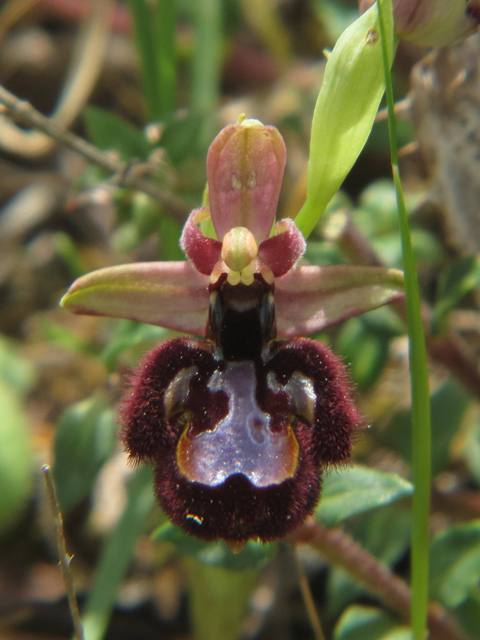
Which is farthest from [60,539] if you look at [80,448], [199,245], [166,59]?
[166,59]

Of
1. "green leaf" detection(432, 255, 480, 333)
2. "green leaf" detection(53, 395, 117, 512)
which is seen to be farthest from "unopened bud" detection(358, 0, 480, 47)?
"green leaf" detection(53, 395, 117, 512)

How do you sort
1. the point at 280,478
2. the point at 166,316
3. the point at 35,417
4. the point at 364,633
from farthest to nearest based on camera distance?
the point at 35,417 < the point at 364,633 < the point at 166,316 < the point at 280,478

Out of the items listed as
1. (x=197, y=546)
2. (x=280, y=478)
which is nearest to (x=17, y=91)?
(x=197, y=546)

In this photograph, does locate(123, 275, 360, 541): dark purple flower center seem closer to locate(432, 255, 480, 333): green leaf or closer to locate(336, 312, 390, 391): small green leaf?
locate(432, 255, 480, 333): green leaf

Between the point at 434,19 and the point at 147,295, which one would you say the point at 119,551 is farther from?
the point at 434,19

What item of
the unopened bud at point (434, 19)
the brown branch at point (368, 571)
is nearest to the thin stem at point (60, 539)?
the brown branch at point (368, 571)

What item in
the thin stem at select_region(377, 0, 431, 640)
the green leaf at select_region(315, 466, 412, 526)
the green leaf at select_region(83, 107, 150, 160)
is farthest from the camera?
the green leaf at select_region(83, 107, 150, 160)

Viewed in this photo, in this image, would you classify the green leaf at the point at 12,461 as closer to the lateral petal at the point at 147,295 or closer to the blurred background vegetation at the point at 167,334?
the blurred background vegetation at the point at 167,334

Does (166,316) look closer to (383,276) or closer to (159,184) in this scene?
(383,276)
